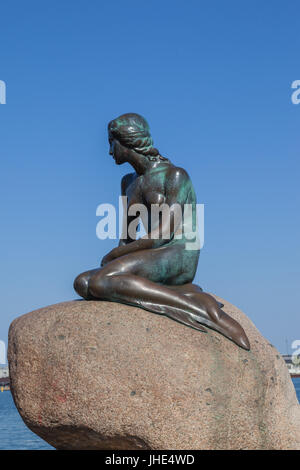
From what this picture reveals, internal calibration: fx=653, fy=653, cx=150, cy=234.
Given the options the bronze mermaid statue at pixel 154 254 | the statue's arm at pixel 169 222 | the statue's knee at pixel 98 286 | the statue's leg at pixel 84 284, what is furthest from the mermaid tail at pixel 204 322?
the statue's arm at pixel 169 222

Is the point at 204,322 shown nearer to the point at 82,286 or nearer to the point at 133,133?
the point at 82,286

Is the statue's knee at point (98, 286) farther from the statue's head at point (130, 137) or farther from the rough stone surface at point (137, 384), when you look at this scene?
the statue's head at point (130, 137)

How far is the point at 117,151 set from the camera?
7758 mm

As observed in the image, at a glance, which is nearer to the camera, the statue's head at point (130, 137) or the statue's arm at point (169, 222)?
the statue's arm at point (169, 222)

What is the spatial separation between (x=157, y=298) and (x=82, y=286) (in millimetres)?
856

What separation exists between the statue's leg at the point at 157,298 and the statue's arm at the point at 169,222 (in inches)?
14.7

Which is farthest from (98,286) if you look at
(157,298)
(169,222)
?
(169,222)

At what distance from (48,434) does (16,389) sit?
1.81 ft

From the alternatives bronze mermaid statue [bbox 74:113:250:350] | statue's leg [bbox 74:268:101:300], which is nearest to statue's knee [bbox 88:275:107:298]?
bronze mermaid statue [bbox 74:113:250:350]

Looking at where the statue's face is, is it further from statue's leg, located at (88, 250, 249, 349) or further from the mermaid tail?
the mermaid tail

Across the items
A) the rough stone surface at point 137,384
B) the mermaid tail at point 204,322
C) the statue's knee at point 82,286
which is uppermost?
the statue's knee at point 82,286

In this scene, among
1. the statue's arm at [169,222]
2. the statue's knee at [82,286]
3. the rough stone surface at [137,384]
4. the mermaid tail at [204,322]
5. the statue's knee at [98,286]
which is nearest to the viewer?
the rough stone surface at [137,384]

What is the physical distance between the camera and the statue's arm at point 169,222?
720cm
